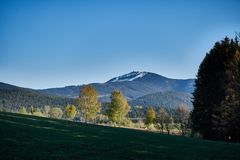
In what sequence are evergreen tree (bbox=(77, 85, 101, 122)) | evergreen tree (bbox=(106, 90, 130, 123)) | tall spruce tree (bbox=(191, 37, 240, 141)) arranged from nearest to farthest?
tall spruce tree (bbox=(191, 37, 240, 141)), evergreen tree (bbox=(77, 85, 101, 122)), evergreen tree (bbox=(106, 90, 130, 123))

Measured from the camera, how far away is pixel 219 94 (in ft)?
165

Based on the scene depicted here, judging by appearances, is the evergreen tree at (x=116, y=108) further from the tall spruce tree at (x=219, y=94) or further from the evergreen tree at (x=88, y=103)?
the tall spruce tree at (x=219, y=94)

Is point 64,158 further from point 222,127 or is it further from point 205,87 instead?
point 205,87

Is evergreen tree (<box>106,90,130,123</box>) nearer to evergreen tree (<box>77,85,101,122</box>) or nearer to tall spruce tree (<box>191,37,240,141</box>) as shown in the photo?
evergreen tree (<box>77,85,101,122</box>)

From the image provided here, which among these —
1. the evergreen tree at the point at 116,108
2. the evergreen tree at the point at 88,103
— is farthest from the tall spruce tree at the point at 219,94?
the evergreen tree at the point at 88,103

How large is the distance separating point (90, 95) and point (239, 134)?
2047 inches

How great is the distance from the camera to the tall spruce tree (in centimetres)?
4571

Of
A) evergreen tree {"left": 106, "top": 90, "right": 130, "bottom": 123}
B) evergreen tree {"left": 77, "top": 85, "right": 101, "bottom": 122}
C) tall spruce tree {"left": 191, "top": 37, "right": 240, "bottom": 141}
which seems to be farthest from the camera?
evergreen tree {"left": 106, "top": 90, "right": 130, "bottom": 123}

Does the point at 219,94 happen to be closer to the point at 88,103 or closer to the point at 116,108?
the point at 116,108

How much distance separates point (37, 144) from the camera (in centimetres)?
2441

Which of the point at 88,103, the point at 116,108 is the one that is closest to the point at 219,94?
the point at 116,108

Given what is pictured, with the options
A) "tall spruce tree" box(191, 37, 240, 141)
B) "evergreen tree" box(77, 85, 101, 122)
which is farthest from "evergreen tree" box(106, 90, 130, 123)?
"tall spruce tree" box(191, 37, 240, 141)

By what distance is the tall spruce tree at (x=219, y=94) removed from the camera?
150 ft

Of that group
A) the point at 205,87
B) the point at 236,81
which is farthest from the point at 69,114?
the point at 236,81
